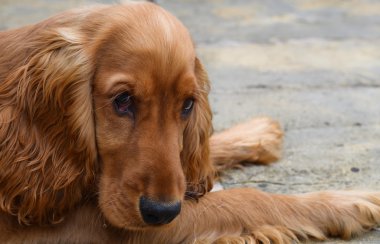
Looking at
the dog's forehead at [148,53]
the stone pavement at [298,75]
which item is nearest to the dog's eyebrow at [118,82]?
the dog's forehead at [148,53]

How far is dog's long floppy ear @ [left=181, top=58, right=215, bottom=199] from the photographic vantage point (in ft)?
12.9

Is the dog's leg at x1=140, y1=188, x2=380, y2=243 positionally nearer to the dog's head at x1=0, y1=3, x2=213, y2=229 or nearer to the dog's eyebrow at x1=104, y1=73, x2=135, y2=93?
the dog's head at x1=0, y1=3, x2=213, y2=229

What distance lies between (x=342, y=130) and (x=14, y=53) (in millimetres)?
2628

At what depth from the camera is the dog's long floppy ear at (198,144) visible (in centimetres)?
392

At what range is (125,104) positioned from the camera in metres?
→ 3.40

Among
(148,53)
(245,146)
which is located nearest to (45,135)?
(148,53)

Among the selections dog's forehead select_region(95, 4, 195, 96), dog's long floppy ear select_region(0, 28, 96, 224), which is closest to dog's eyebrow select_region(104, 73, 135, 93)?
dog's forehead select_region(95, 4, 195, 96)

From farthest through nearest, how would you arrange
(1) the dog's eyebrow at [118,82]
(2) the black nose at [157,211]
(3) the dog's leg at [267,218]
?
(3) the dog's leg at [267,218] < (1) the dog's eyebrow at [118,82] < (2) the black nose at [157,211]

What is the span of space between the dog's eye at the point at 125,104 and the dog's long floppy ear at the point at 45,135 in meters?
0.18

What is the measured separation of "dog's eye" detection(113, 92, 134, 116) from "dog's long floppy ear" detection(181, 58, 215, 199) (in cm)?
54

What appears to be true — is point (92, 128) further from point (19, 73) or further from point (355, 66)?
point (355, 66)

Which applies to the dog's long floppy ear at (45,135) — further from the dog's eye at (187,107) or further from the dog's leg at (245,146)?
the dog's leg at (245,146)

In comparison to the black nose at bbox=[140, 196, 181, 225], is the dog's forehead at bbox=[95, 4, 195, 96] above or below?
above

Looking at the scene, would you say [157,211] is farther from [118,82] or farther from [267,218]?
[267,218]
